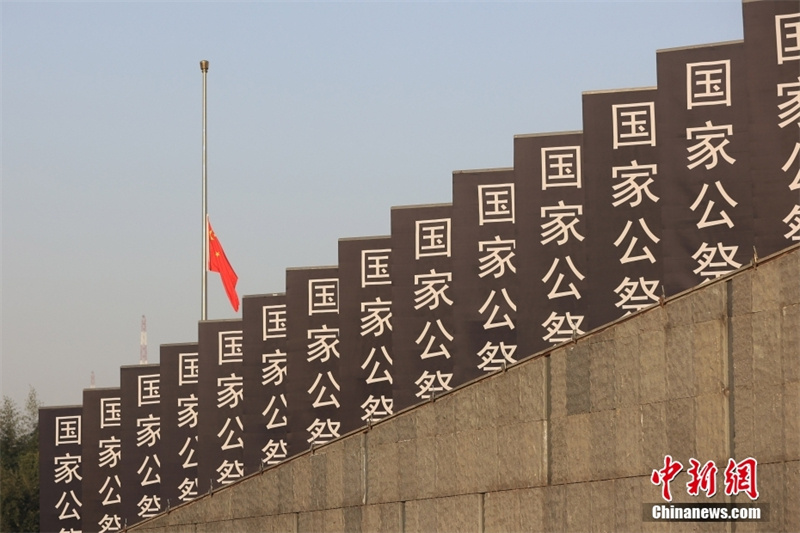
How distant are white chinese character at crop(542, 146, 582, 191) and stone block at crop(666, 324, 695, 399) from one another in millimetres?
11034

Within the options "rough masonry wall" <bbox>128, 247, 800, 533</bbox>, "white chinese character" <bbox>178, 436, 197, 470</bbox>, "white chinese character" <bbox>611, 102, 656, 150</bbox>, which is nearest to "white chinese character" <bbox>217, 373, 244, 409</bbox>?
"white chinese character" <bbox>178, 436, 197, 470</bbox>

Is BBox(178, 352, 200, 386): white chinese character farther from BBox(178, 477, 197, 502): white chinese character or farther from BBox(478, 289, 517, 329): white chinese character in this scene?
BBox(478, 289, 517, 329): white chinese character

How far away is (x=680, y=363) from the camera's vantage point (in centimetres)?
1627

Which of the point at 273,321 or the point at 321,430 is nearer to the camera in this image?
the point at 321,430

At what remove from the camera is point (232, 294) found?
4225 centimetres

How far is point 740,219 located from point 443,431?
25.5 ft

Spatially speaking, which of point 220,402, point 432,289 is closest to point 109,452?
point 220,402

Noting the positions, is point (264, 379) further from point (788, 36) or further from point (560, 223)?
point (788, 36)

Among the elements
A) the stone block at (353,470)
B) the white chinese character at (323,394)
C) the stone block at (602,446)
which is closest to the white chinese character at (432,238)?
the white chinese character at (323,394)

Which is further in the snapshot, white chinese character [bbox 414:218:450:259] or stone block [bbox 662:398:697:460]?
white chinese character [bbox 414:218:450:259]

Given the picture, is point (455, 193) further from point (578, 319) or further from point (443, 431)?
point (443, 431)

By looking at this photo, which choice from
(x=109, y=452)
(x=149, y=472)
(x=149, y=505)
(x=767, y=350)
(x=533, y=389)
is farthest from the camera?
(x=109, y=452)

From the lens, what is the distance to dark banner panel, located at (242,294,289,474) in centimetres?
3428

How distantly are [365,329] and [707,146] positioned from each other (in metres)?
9.92
